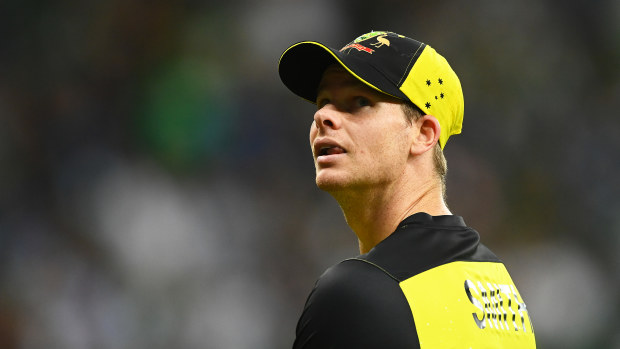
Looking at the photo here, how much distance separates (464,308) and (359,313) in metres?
0.26

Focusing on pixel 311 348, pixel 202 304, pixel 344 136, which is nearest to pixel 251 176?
pixel 202 304

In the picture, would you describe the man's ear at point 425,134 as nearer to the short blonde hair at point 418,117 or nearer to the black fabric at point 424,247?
the short blonde hair at point 418,117

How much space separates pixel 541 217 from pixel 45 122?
3.93m

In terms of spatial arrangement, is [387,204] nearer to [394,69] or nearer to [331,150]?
[331,150]

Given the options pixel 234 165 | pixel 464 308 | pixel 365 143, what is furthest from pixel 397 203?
pixel 234 165

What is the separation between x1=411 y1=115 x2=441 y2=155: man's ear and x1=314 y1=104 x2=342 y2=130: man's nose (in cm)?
21

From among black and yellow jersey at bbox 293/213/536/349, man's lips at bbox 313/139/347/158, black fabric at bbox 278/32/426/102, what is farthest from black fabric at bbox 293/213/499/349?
black fabric at bbox 278/32/426/102

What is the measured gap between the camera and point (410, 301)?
4.87 feet

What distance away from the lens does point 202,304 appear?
5156mm

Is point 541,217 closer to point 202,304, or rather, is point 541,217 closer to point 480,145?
point 480,145

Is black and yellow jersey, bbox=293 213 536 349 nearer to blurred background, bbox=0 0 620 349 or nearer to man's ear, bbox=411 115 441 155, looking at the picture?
man's ear, bbox=411 115 441 155

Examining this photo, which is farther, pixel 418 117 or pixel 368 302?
pixel 418 117

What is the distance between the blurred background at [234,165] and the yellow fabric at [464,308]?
139 inches

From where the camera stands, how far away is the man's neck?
6.19 feet
